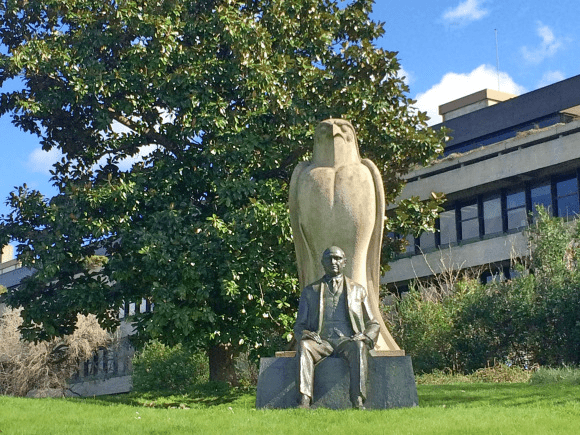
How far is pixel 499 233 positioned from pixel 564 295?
49.2ft

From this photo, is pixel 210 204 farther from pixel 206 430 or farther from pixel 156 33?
pixel 206 430

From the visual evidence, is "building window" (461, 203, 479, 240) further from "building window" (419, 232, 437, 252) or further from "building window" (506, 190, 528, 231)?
"building window" (506, 190, 528, 231)

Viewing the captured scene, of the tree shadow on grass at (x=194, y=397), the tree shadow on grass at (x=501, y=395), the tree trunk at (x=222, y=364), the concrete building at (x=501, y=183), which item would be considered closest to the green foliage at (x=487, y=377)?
the tree trunk at (x=222, y=364)

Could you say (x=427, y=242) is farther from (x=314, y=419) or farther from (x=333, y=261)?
(x=314, y=419)

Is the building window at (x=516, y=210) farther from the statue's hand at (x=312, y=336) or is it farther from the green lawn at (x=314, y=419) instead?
the statue's hand at (x=312, y=336)

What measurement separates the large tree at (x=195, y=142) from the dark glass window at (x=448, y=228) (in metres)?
21.6

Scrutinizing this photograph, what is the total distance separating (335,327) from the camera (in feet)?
42.2

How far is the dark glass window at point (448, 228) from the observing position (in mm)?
43094

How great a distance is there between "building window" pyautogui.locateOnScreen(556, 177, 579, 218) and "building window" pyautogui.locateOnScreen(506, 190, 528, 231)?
1.57m

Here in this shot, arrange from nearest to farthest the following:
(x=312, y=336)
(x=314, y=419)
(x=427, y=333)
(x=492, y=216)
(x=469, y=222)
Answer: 1. (x=314, y=419)
2. (x=312, y=336)
3. (x=427, y=333)
4. (x=492, y=216)
5. (x=469, y=222)

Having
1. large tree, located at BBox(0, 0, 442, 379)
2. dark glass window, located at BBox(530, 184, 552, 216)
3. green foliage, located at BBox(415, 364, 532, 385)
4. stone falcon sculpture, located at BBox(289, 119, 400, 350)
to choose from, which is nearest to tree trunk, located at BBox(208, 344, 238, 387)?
large tree, located at BBox(0, 0, 442, 379)

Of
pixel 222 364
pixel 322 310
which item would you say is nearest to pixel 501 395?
pixel 322 310

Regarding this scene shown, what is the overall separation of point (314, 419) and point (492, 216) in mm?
31792

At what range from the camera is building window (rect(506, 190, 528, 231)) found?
4000 centimetres
